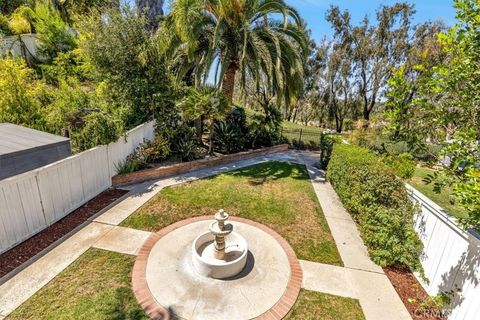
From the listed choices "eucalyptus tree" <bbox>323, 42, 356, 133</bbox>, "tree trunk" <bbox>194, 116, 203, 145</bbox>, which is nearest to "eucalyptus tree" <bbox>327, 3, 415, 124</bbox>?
"eucalyptus tree" <bbox>323, 42, 356, 133</bbox>

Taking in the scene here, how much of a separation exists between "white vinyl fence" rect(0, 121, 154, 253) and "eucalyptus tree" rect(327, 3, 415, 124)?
18.3 metres

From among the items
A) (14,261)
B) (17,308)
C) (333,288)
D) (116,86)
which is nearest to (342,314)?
(333,288)

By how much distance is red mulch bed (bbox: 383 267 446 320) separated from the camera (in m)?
4.36

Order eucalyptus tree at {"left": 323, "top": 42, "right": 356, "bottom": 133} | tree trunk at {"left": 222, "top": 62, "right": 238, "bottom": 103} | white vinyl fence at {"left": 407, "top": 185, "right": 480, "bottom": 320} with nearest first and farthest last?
white vinyl fence at {"left": 407, "top": 185, "right": 480, "bottom": 320} < tree trunk at {"left": 222, "top": 62, "right": 238, "bottom": 103} < eucalyptus tree at {"left": 323, "top": 42, "right": 356, "bottom": 133}

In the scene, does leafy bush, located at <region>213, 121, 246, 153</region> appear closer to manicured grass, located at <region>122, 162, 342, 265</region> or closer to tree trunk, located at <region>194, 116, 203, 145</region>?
tree trunk, located at <region>194, 116, 203, 145</region>

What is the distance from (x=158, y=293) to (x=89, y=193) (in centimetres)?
436

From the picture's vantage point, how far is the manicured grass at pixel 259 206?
6152 millimetres

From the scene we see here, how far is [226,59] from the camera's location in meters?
10.5

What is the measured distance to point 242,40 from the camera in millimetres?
10336

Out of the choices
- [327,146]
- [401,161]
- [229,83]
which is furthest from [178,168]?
[401,161]

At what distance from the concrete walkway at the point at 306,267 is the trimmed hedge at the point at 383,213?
1.25ft

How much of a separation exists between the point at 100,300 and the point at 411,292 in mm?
5731

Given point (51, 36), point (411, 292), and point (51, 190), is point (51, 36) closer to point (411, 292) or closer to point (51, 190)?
point (51, 190)

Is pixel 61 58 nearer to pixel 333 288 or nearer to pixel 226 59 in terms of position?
pixel 226 59
